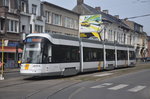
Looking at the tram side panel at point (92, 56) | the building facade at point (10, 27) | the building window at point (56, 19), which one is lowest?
the tram side panel at point (92, 56)

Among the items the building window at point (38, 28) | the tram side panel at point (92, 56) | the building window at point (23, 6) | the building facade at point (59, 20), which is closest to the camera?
the tram side panel at point (92, 56)

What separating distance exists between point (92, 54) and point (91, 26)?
1252 inches

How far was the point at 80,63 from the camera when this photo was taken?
69.3 ft

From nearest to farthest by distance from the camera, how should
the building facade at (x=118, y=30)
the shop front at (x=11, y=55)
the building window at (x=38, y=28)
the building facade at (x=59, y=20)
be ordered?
the shop front at (x=11, y=55) → the building window at (x=38, y=28) → the building facade at (x=59, y=20) → the building facade at (x=118, y=30)

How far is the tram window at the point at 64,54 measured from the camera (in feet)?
58.9

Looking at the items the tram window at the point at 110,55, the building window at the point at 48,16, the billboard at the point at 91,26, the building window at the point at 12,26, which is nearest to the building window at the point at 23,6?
the building window at the point at 12,26

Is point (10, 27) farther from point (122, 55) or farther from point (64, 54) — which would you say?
point (64, 54)

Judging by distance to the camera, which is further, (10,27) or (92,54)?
(10,27)

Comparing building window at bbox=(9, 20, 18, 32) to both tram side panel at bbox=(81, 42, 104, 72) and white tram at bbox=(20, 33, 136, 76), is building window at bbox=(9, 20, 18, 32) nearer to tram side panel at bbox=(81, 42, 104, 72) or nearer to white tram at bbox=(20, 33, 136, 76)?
white tram at bbox=(20, 33, 136, 76)

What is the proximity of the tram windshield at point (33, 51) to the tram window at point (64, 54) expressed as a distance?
1.15 metres

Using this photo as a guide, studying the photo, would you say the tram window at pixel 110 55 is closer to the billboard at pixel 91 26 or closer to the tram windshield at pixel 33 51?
the tram windshield at pixel 33 51

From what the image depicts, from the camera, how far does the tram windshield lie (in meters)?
16.9

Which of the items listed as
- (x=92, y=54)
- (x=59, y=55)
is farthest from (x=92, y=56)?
(x=59, y=55)

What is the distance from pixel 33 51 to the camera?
1716 cm
